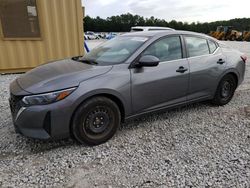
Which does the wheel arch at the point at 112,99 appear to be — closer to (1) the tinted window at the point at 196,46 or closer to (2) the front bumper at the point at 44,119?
(2) the front bumper at the point at 44,119

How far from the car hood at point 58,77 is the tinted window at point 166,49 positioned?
2.64 ft

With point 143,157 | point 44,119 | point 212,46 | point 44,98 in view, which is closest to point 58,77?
point 44,98

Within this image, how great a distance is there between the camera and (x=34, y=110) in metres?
2.61

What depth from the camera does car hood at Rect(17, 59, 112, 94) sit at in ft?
8.91

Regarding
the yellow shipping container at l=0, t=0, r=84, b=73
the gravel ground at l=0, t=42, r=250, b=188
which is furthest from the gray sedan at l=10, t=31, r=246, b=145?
the yellow shipping container at l=0, t=0, r=84, b=73

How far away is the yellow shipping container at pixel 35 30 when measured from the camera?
677 centimetres

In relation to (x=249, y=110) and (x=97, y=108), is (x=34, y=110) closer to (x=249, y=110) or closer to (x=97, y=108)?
(x=97, y=108)

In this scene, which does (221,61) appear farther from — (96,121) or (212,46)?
(96,121)

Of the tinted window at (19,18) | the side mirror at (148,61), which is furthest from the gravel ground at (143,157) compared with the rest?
the tinted window at (19,18)

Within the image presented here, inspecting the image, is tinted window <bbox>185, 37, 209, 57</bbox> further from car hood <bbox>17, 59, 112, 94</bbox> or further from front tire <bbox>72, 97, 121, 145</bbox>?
front tire <bbox>72, 97, 121, 145</bbox>

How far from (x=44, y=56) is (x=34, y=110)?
5.16m

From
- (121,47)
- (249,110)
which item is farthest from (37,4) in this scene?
(249,110)

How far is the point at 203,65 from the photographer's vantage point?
3.91 metres

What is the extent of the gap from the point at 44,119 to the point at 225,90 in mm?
3482
